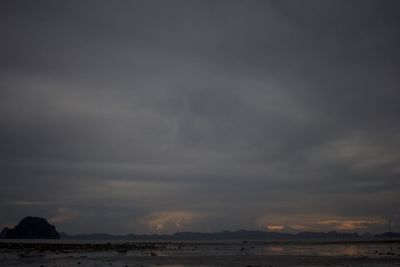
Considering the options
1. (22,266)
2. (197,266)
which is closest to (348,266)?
(197,266)

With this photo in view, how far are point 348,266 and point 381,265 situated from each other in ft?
18.4

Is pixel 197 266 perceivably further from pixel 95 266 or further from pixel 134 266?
pixel 95 266

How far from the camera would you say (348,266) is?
5412 centimetres

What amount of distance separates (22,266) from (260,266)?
34686 mm

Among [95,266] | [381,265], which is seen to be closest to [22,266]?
[95,266]

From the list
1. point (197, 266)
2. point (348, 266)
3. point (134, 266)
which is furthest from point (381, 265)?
point (134, 266)

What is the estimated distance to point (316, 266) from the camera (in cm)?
5528

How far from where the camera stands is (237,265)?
5741 cm

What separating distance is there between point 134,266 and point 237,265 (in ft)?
49.9

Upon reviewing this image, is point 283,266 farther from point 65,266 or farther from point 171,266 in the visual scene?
point 65,266

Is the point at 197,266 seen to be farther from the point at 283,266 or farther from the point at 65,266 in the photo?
the point at 65,266

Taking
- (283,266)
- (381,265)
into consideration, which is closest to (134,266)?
(283,266)

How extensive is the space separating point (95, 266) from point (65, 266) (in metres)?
4.59

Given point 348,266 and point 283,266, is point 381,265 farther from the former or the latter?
point 283,266
